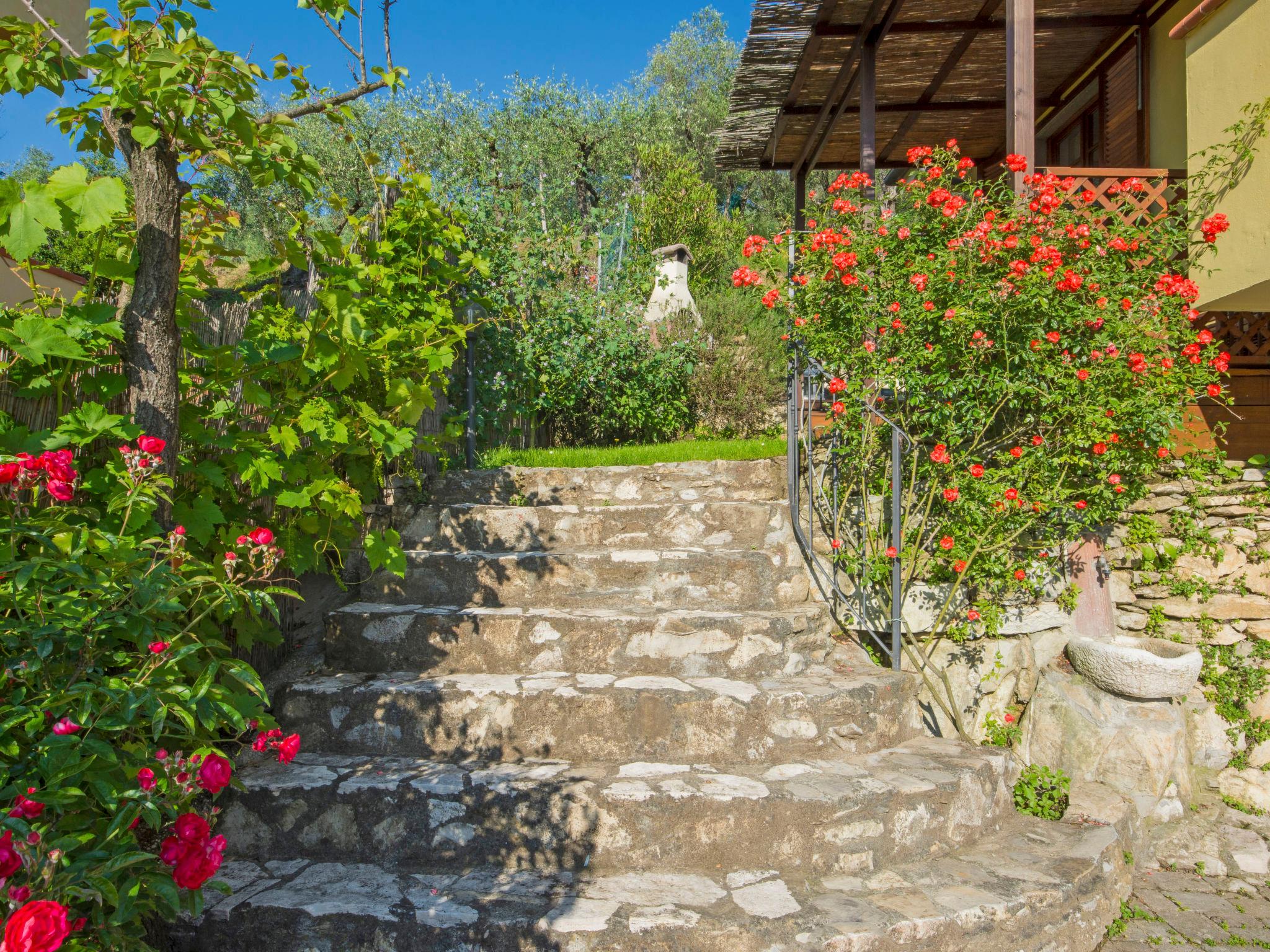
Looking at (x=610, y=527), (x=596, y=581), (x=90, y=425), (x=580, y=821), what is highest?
(x=90, y=425)

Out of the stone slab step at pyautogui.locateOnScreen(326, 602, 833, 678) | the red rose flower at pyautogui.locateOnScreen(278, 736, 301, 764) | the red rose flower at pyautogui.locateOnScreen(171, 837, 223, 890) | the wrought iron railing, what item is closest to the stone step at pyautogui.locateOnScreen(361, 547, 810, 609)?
the wrought iron railing

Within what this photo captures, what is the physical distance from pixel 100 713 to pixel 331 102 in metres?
2.06

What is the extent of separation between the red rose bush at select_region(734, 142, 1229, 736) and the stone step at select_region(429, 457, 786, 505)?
2.75ft

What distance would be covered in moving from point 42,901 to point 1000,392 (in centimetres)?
400

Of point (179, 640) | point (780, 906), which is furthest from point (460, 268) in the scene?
point (780, 906)

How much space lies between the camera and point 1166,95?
6.53 m

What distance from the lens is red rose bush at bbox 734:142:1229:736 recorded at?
392cm

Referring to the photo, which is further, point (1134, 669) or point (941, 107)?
point (941, 107)

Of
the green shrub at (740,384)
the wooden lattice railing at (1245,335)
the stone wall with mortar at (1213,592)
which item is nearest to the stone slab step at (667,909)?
the stone wall with mortar at (1213,592)

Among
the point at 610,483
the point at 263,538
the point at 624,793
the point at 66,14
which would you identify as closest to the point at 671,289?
the point at 66,14

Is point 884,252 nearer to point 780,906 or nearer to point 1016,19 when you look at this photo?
point 1016,19

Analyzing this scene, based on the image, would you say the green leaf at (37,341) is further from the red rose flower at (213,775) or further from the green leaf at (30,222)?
the red rose flower at (213,775)

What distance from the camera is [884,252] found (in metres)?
4.38

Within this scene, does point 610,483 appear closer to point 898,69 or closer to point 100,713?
point 100,713
